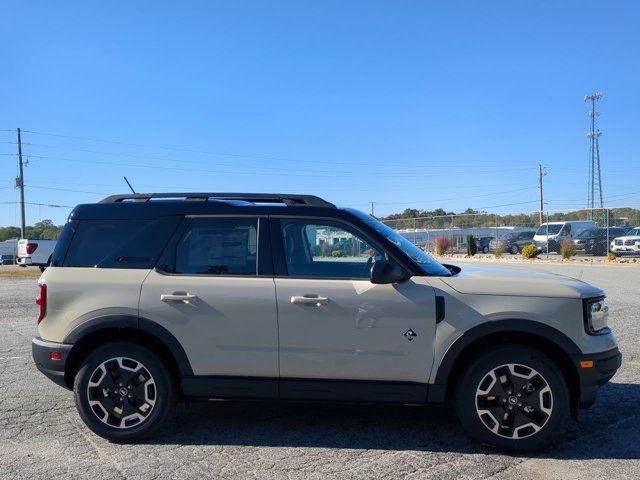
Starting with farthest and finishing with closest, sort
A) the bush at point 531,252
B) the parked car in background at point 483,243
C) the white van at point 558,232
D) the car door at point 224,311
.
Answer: the parked car in background at point 483,243, the white van at point 558,232, the bush at point 531,252, the car door at point 224,311

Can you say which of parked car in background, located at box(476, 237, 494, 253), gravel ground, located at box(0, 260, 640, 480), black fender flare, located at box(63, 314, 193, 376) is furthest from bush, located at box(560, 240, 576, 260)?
black fender flare, located at box(63, 314, 193, 376)

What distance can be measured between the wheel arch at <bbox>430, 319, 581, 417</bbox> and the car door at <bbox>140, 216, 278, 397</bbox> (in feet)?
4.28

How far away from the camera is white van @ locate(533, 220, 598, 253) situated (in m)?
32.2

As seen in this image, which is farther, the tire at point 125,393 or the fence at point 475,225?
the fence at point 475,225

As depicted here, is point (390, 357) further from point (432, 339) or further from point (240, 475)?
point (240, 475)

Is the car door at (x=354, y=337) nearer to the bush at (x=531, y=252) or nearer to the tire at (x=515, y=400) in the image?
the tire at (x=515, y=400)

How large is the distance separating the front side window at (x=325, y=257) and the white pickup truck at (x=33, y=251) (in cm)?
2661

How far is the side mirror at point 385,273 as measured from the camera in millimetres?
4031

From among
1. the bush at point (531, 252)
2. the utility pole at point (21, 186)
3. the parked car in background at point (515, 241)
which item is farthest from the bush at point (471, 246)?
the utility pole at point (21, 186)

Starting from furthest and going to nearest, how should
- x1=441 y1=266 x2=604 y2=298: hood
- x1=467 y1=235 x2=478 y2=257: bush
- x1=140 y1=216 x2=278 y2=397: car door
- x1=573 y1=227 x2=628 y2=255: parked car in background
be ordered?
1. x1=467 y1=235 x2=478 y2=257: bush
2. x1=573 y1=227 x2=628 y2=255: parked car in background
3. x1=140 y1=216 x2=278 y2=397: car door
4. x1=441 y1=266 x2=604 y2=298: hood

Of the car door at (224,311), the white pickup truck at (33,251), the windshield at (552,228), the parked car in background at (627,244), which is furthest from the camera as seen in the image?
the windshield at (552,228)

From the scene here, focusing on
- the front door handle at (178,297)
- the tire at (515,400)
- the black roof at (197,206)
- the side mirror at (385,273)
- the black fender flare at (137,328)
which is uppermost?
the black roof at (197,206)

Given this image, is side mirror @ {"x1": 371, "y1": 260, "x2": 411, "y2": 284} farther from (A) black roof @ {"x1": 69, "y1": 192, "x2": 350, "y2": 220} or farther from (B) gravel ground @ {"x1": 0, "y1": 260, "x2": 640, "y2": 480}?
(B) gravel ground @ {"x1": 0, "y1": 260, "x2": 640, "y2": 480}

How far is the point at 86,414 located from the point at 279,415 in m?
1.63
